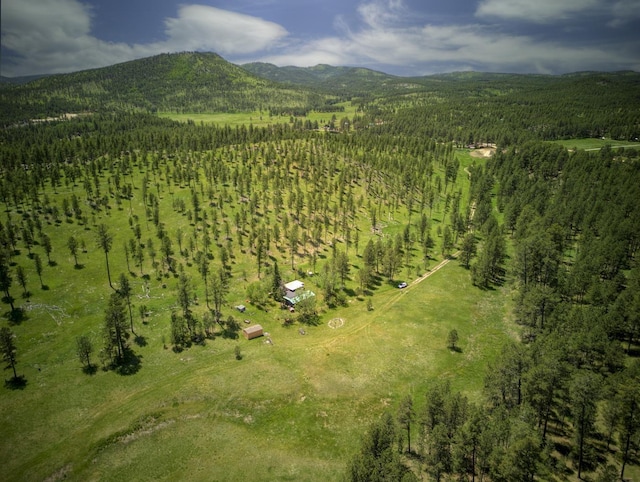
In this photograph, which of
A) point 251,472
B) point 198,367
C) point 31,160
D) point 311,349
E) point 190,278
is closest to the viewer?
point 251,472

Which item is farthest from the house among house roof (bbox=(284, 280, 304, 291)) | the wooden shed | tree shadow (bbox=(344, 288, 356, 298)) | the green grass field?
the wooden shed

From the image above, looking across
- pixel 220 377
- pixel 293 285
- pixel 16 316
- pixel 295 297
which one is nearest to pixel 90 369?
pixel 220 377

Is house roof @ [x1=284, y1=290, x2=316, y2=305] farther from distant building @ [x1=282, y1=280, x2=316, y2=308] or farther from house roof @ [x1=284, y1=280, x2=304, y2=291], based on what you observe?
house roof @ [x1=284, y1=280, x2=304, y2=291]

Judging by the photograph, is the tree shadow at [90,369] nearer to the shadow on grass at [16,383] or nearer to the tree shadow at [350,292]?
the shadow on grass at [16,383]

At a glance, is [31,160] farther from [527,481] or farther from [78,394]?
[527,481]

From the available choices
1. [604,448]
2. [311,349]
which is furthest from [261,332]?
[604,448]
